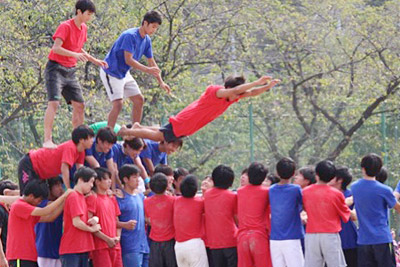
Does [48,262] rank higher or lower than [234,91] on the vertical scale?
lower

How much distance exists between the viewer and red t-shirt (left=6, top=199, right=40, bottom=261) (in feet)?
34.7

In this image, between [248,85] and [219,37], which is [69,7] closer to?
[219,37]

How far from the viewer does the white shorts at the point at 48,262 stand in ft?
36.2

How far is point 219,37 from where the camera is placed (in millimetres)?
20016

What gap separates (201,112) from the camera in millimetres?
11117

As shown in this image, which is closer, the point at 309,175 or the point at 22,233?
the point at 22,233

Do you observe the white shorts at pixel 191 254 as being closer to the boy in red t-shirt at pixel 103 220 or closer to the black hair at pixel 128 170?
the boy in red t-shirt at pixel 103 220

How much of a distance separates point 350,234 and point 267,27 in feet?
37.8

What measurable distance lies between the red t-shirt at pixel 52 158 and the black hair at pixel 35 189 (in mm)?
308

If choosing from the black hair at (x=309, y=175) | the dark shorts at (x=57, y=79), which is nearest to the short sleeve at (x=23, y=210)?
the dark shorts at (x=57, y=79)

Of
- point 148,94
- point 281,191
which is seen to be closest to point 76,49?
point 281,191

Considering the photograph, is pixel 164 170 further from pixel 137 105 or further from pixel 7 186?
pixel 7 186

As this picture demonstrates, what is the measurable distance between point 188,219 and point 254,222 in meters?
0.78

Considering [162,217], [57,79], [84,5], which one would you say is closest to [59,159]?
[57,79]
